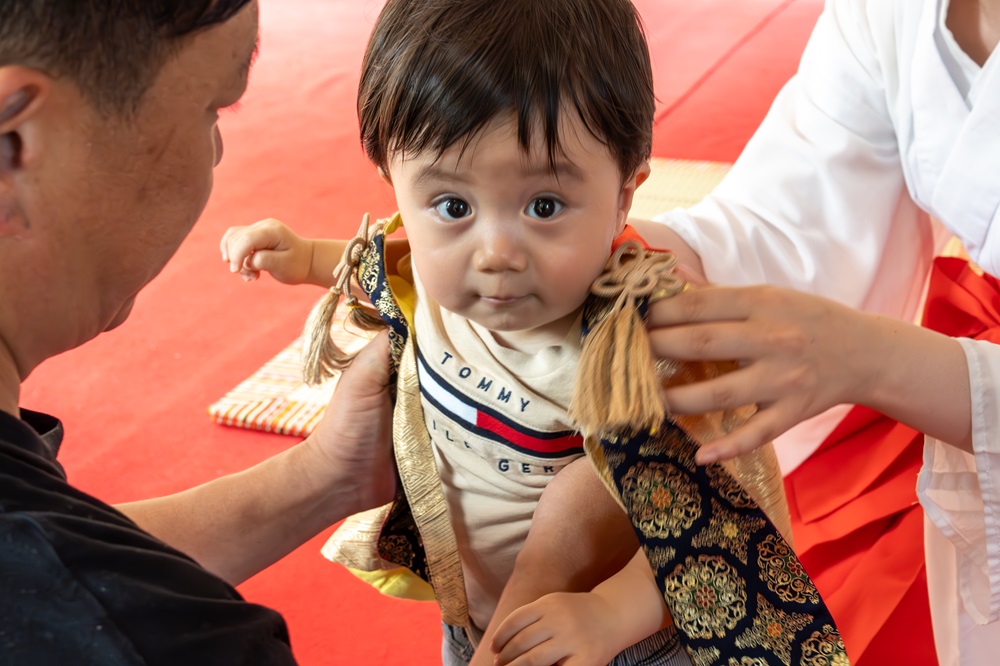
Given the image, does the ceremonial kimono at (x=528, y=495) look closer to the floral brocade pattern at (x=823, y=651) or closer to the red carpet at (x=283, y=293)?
the floral brocade pattern at (x=823, y=651)

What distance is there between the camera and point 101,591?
52cm

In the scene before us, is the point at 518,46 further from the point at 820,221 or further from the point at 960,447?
the point at 820,221

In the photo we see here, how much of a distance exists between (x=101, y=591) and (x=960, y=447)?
32.9 inches

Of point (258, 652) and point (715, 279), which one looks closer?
point (258, 652)

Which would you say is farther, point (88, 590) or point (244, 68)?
point (244, 68)

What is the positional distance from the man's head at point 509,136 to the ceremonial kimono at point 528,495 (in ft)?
0.24

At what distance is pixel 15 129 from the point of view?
56cm

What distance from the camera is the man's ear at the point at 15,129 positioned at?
53cm

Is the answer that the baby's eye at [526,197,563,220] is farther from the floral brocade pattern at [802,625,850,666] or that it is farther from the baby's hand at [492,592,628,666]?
the floral brocade pattern at [802,625,850,666]

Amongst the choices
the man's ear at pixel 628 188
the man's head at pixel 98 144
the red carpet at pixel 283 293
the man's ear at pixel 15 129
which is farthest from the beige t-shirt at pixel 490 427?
the red carpet at pixel 283 293

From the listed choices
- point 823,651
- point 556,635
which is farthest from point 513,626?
point 823,651

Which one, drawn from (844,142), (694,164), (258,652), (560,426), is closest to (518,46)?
(560,426)

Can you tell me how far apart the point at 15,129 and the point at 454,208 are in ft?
1.23

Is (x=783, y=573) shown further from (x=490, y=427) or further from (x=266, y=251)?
(x=266, y=251)
